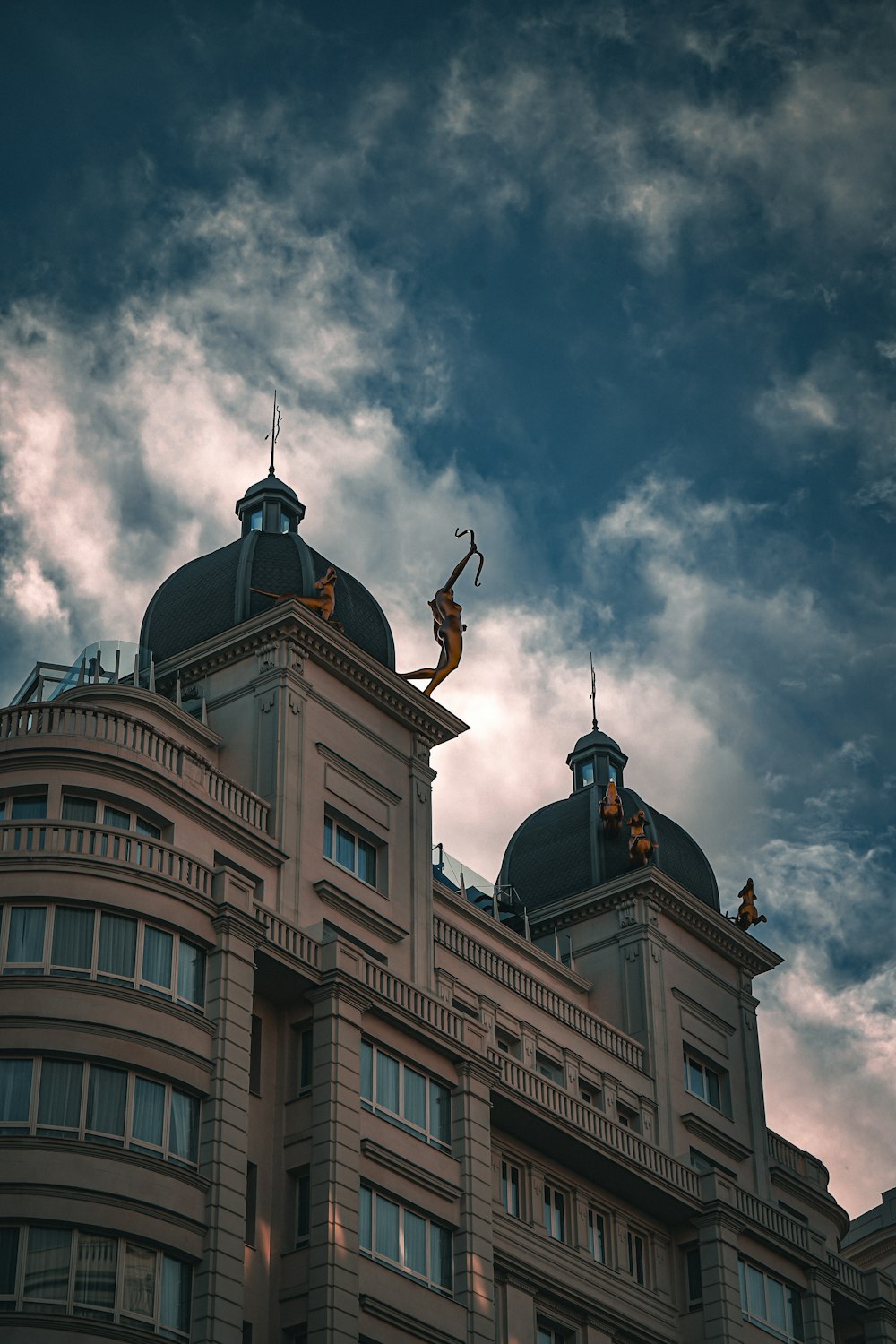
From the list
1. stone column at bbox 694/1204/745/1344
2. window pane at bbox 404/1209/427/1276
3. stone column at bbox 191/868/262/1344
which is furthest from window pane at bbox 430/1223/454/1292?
stone column at bbox 694/1204/745/1344

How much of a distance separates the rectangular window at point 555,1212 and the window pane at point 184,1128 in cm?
1646

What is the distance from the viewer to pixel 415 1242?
56.2 m

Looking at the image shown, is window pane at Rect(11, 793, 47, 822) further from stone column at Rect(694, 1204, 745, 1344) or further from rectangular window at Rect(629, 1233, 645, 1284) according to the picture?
stone column at Rect(694, 1204, 745, 1344)

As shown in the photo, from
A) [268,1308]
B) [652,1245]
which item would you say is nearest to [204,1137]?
[268,1308]

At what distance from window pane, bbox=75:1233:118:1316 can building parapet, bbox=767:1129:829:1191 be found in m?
38.1

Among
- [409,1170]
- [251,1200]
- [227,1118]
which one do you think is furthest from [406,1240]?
[227,1118]

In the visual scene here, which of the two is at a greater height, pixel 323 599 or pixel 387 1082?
pixel 323 599

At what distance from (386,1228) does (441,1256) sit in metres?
2.55

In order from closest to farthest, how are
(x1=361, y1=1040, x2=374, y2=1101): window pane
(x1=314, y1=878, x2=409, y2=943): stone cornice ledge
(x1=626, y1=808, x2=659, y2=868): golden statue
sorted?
(x1=361, y1=1040, x2=374, y2=1101): window pane
(x1=314, y1=878, x2=409, y2=943): stone cornice ledge
(x1=626, y1=808, x2=659, y2=868): golden statue

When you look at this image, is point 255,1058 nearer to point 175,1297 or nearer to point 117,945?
point 117,945

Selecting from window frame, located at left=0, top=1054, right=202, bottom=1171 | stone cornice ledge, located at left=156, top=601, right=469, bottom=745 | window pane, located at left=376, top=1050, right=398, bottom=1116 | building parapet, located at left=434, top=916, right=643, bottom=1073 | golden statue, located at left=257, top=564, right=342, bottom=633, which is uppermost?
golden statue, located at left=257, top=564, right=342, bottom=633

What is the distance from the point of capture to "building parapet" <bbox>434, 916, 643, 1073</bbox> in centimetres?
6944

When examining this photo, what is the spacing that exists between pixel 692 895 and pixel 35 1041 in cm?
3619

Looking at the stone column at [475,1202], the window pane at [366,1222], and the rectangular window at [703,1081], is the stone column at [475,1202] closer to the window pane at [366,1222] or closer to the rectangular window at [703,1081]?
the window pane at [366,1222]
